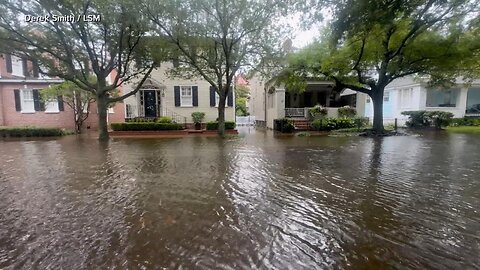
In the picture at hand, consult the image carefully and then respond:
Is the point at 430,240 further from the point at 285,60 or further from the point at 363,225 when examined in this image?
the point at 285,60

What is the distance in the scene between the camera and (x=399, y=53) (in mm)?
13703

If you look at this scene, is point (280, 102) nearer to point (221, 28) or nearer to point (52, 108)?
point (221, 28)

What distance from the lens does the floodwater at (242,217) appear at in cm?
262

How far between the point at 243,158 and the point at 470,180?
530 centimetres

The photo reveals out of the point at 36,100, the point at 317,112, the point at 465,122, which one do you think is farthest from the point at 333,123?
the point at 36,100

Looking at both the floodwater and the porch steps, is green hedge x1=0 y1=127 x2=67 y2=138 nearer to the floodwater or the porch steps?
the floodwater

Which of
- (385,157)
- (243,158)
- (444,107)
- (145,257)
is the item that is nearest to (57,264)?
(145,257)

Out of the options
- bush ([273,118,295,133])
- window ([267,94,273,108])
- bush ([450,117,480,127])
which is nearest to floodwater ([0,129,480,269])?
bush ([273,118,295,133])

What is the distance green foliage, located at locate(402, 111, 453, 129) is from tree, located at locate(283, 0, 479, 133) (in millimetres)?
3619

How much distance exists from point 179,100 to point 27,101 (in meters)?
11.1

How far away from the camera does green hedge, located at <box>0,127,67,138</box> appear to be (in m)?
16.1

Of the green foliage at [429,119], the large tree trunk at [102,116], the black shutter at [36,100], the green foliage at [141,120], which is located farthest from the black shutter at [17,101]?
the green foliage at [429,119]

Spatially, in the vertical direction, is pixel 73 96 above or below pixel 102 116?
above

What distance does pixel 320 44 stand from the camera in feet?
46.4
